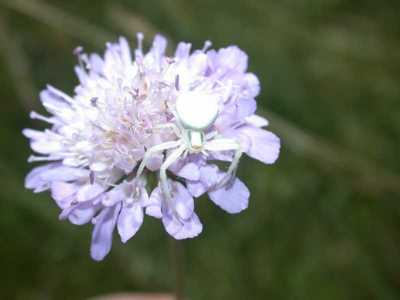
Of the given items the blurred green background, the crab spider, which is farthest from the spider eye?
the blurred green background

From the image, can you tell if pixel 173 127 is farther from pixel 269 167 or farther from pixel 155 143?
pixel 269 167

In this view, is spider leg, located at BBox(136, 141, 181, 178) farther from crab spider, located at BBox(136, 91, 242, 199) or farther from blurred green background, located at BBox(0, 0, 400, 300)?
blurred green background, located at BBox(0, 0, 400, 300)

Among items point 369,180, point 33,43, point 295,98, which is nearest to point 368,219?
point 369,180

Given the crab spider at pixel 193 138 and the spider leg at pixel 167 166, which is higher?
the crab spider at pixel 193 138

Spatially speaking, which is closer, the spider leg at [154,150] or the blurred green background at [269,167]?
the spider leg at [154,150]

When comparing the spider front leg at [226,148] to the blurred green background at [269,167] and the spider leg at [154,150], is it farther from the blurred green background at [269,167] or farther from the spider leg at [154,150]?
the blurred green background at [269,167]

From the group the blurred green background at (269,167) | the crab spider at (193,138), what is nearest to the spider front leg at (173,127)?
the crab spider at (193,138)

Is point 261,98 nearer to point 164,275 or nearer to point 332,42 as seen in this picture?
point 332,42

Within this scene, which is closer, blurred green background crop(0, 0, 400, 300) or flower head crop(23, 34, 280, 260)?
flower head crop(23, 34, 280, 260)
